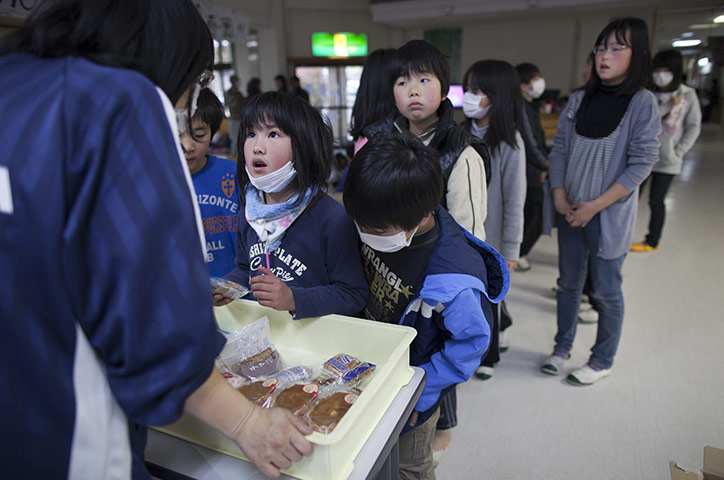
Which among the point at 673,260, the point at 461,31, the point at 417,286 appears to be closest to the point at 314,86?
the point at 461,31

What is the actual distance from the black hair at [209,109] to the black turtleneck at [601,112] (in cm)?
149

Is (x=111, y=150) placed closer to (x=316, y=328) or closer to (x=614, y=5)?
(x=316, y=328)

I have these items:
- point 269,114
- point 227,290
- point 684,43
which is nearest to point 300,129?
point 269,114

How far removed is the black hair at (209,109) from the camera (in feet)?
4.92

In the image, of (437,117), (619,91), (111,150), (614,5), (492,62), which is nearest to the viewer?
(111,150)

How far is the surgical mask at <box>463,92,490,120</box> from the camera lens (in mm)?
2039

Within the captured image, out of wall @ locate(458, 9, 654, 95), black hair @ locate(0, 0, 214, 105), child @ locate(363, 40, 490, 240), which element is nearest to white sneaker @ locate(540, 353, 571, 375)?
child @ locate(363, 40, 490, 240)

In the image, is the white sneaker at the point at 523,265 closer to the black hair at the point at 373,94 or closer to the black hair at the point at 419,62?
the black hair at the point at 373,94

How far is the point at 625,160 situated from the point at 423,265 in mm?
1224

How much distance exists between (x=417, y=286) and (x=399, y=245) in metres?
0.13

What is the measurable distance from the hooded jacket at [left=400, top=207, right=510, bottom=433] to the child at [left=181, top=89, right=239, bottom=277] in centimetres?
77

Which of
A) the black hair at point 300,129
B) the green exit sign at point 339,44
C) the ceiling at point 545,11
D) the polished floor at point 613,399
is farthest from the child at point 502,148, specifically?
the green exit sign at point 339,44

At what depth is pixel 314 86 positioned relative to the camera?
9.73 metres

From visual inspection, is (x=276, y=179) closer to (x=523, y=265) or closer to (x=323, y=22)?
(x=523, y=265)
